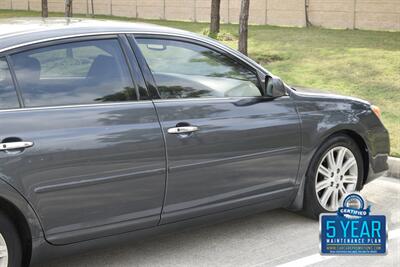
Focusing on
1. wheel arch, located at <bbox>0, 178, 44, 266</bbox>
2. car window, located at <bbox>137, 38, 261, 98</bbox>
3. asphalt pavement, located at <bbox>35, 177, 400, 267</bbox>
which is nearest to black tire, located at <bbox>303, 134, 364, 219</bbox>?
asphalt pavement, located at <bbox>35, 177, 400, 267</bbox>

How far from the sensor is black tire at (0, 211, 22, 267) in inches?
131

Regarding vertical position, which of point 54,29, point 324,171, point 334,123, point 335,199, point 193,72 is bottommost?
point 335,199

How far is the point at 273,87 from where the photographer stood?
4.46 metres

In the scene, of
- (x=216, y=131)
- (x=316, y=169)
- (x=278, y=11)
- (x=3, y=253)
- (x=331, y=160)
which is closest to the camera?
(x=3, y=253)

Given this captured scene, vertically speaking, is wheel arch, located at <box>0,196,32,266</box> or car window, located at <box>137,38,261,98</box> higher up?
car window, located at <box>137,38,261,98</box>

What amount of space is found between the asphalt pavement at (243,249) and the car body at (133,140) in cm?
28

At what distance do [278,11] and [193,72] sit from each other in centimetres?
Answer: 1770

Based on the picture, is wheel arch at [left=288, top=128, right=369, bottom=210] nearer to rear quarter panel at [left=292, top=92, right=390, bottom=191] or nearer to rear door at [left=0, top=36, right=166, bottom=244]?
Answer: rear quarter panel at [left=292, top=92, right=390, bottom=191]

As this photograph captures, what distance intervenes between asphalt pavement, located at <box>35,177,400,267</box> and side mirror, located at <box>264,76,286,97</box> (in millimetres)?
1149

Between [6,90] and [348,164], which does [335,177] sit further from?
[6,90]

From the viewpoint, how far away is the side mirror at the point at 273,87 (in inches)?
176

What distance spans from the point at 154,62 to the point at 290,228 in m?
1.87

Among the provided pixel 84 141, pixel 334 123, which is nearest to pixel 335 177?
pixel 334 123

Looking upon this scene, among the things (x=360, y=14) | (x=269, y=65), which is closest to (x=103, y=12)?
(x=360, y=14)
